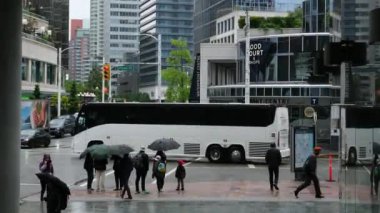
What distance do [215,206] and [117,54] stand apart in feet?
319

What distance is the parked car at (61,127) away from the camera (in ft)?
182

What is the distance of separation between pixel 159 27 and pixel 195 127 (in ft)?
374

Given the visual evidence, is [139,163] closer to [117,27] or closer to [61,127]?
[61,127]

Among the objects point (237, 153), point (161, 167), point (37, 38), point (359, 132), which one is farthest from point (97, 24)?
point (359, 132)

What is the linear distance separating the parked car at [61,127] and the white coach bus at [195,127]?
844 inches

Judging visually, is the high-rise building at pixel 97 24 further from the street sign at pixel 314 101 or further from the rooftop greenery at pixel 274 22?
the street sign at pixel 314 101

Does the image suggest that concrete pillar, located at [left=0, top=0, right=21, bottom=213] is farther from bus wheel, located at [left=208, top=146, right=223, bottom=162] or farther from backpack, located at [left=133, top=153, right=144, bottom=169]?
bus wheel, located at [left=208, top=146, right=223, bottom=162]

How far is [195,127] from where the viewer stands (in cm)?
3375

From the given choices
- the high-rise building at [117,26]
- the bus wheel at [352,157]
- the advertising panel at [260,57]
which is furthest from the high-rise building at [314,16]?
the bus wheel at [352,157]

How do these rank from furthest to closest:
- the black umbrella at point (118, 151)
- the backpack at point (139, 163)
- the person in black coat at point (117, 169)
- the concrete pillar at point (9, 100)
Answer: the backpack at point (139, 163) < the person in black coat at point (117, 169) < the black umbrella at point (118, 151) < the concrete pillar at point (9, 100)

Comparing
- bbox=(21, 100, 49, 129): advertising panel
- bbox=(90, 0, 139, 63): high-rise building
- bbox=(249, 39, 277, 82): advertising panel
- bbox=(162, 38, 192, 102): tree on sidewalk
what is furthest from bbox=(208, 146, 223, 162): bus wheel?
bbox=(90, 0, 139, 63): high-rise building

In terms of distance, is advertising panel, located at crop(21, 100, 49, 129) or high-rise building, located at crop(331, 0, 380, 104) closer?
high-rise building, located at crop(331, 0, 380, 104)

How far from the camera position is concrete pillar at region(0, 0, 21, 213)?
11.4 meters

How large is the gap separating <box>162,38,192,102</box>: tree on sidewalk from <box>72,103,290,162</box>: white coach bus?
4089 cm
